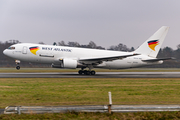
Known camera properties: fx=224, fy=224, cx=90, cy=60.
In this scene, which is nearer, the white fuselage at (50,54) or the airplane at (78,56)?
the airplane at (78,56)

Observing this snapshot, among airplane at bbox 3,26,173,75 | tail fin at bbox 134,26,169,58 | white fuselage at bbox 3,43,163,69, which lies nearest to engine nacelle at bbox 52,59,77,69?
airplane at bbox 3,26,173,75

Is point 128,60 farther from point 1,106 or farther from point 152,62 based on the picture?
point 1,106

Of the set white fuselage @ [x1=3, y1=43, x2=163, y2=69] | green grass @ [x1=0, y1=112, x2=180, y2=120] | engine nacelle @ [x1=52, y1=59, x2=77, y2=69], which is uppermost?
white fuselage @ [x1=3, y1=43, x2=163, y2=69]

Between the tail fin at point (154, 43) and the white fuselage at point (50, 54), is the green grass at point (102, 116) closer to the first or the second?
the white fuselage at point (50, 54)

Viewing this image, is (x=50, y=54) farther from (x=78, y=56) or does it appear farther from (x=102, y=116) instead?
(x=102, y=116)

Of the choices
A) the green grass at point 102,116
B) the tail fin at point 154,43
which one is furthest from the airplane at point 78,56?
the green grass at point 102,116

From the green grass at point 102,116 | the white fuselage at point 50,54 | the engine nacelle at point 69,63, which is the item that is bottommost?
the green grass at point 102,116

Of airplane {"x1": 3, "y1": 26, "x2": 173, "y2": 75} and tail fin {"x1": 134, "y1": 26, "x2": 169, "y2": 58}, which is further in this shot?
tail fin {"x1": 134, "y1": 26, "x2": 169, "y2": 58}

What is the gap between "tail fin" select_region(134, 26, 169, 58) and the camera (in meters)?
35.5

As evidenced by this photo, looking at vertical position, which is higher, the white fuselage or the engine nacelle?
the white fuselage

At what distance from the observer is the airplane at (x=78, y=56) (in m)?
31.5

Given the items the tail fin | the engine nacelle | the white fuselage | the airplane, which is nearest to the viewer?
the engine nacelle

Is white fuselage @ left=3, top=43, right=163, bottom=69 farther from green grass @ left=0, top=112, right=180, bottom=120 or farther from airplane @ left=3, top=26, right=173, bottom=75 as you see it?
green grass @ left=0, top=112, right=180, bottom=120

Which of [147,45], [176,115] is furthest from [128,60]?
[176,115]
